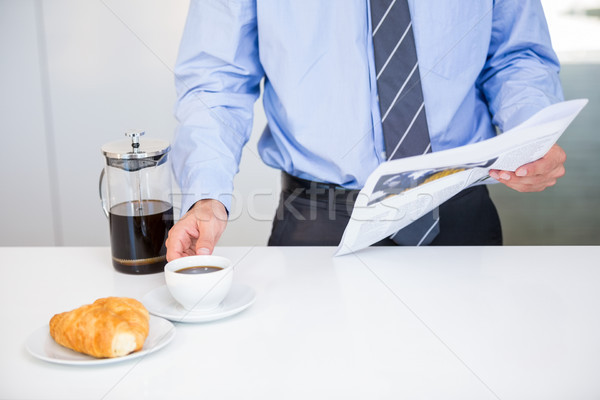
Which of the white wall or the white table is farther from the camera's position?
the white wall

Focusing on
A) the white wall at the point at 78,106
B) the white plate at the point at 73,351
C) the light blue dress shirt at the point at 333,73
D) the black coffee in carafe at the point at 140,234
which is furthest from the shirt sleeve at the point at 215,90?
the white wall at the point at 78,106

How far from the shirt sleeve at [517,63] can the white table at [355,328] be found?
0.29 metres

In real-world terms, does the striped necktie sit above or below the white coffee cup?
above

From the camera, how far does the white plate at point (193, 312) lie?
766 mm

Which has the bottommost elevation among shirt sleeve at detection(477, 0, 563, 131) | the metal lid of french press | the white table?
the white table

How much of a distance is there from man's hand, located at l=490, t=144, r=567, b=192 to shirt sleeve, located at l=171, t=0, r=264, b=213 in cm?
47

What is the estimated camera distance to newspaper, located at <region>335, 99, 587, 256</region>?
2.72 ft

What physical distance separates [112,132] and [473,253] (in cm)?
192

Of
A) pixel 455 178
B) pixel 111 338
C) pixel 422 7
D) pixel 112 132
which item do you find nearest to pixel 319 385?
pixel 111 338

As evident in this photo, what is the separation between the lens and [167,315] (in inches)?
30.3

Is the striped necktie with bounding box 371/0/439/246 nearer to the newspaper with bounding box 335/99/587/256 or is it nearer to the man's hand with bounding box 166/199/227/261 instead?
the newspaper with bounding box 335/99/587/256

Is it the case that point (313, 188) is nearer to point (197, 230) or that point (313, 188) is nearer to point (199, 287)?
point (197, 230)

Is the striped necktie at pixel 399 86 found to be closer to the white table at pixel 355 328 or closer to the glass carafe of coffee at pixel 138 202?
the white table at pixel 355 328

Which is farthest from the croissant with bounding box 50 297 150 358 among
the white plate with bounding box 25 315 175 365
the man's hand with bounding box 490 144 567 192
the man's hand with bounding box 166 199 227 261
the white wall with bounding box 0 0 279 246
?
the white wall with bounding box 0 0 279 246
